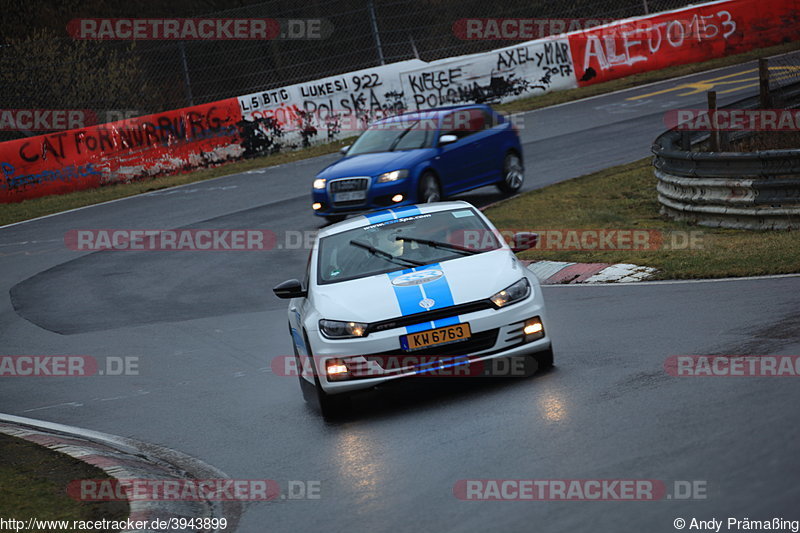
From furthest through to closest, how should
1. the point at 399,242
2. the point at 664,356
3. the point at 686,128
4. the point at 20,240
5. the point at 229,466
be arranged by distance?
the point at 20,240
the point at 686,128
the point at 399,242
the point at 664,356
the point at 229,466

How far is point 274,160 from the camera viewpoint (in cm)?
2858

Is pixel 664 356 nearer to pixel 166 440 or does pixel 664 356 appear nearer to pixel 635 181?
pixel 166 440

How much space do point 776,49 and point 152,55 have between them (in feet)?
58.5

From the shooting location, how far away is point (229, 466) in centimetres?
816

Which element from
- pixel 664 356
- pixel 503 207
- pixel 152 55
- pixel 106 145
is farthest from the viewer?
pixel 152 55

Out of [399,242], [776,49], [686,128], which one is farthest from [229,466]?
[776,49]

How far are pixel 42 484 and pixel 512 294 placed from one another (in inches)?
146

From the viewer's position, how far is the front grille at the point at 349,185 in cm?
1884
